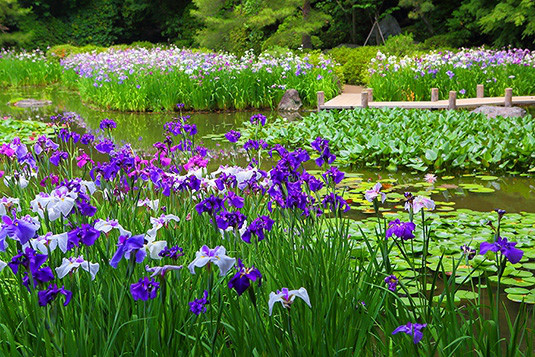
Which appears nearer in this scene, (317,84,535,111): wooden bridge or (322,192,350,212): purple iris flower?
(322,192,350,212): purple iris flower

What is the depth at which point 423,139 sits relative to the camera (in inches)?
268

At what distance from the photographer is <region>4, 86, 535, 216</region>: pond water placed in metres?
5.13

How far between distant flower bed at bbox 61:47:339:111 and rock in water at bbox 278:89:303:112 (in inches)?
6.8

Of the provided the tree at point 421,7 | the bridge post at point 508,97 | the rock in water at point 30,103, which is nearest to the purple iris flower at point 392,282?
the bridge post at point 508,97

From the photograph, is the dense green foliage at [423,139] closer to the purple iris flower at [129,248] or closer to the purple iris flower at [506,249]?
the purple iris flower at [506,249]

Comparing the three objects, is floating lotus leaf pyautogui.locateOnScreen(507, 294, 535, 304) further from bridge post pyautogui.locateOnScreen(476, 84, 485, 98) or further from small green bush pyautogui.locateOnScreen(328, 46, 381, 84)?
small green bush pyautogui.locateOnScreen(328, 46, 381, 84)

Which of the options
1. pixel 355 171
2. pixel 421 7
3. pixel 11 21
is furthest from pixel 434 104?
pixel 11 21

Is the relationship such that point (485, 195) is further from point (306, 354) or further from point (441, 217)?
point (306, 354)

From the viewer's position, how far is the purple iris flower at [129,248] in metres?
1.64

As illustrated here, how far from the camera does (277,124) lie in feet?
30.5

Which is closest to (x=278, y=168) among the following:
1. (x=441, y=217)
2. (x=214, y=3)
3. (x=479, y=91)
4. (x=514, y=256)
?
(x=514, y=256)

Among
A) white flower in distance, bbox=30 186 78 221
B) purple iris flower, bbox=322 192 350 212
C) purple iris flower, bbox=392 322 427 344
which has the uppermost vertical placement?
white flower in distance, bbox=30 186 78 221

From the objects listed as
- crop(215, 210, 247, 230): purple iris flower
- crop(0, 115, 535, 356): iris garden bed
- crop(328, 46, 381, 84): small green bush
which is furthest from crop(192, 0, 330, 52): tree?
crop(215, 210, 247, 230): purple iris flower

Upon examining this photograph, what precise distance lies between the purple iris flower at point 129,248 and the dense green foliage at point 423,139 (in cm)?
479
